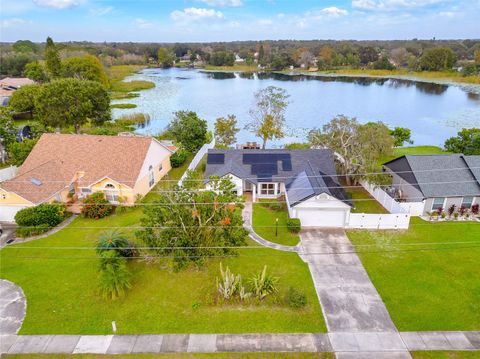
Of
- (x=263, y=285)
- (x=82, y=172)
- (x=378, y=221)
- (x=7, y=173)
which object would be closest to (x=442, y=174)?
(x=378, y=221)

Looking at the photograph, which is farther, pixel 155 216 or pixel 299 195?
pixel 299 195

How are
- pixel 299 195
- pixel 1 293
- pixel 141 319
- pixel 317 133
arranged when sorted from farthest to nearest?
1. pixel 317 133
2. pixel 299 195
3. pixel 1 293
4. pixel 141 319

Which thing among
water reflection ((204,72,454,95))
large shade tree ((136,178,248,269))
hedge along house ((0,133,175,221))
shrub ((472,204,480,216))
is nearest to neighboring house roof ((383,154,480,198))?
shrub ((472,204,480,216))

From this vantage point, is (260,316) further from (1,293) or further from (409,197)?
(409,197)

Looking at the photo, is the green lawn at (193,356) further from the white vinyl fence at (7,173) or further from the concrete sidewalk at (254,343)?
the white vinyl fence at (7,173)

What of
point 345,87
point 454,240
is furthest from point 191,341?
point 345,87

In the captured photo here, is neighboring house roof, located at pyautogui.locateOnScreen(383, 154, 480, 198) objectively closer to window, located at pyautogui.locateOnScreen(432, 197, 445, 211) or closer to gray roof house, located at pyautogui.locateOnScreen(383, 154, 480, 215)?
gray roof house, located at pyautogui.locateOnScreen(383, 154, 480, 215)

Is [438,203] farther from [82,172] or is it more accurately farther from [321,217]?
[82,172]
